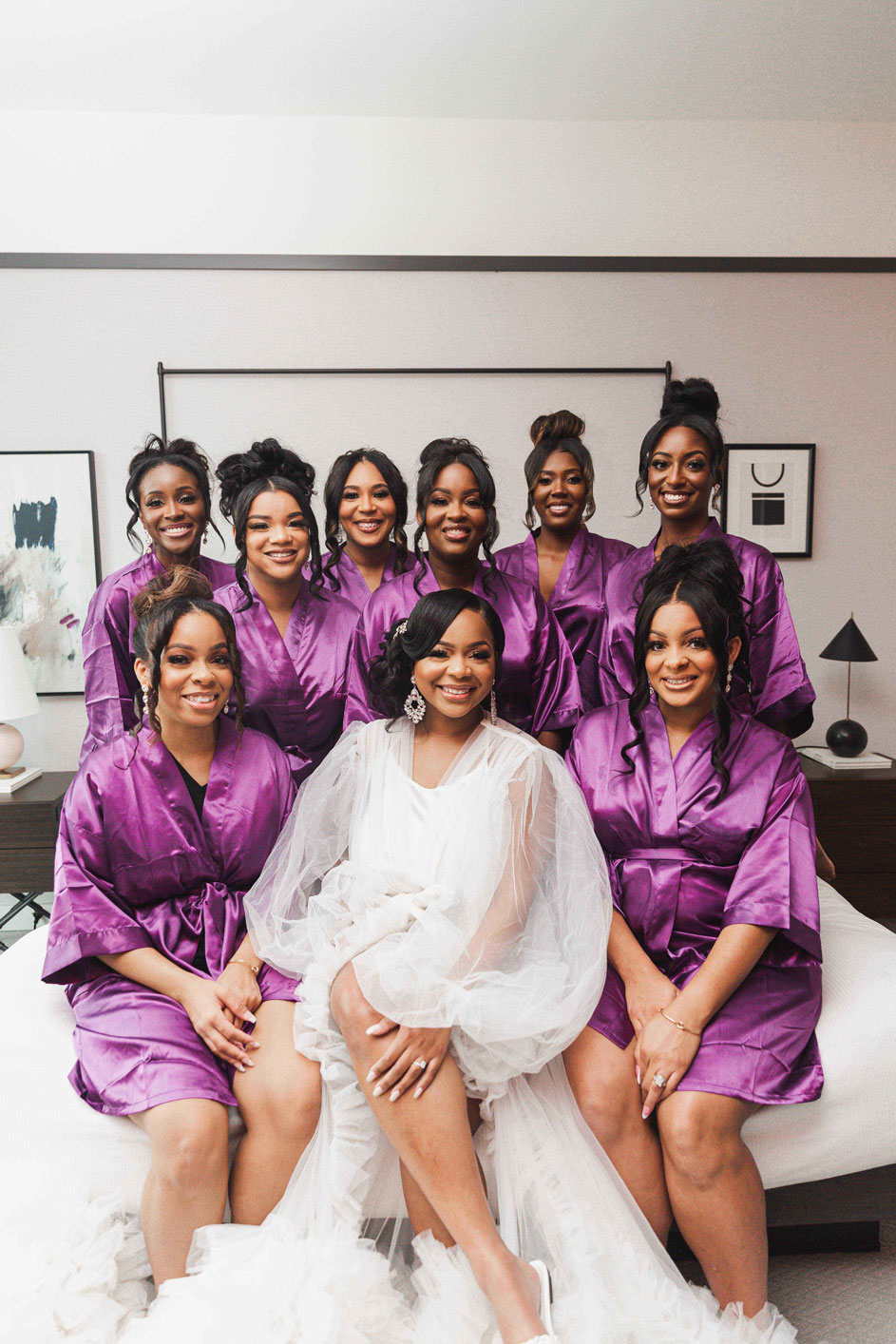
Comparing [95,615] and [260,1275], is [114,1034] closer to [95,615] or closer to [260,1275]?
[260,1275]

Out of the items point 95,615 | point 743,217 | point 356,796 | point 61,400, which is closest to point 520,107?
point 743,217

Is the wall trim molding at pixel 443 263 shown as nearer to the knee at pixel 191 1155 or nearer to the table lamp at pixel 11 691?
the table lamp at pixel 11 691

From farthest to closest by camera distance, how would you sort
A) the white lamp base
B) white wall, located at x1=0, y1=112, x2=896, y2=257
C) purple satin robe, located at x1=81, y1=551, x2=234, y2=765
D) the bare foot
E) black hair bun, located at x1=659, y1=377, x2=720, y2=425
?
white wall, located at x1=0, y1=112, x2=896, y2=257, the white lamp base, purple satin robe, located at x1=81, y1=551, x2=234, y2=765, black hair bun, located at x1=659, y1=377, x2=720, y2=425, the bare foot

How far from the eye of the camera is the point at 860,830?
3.41 metres

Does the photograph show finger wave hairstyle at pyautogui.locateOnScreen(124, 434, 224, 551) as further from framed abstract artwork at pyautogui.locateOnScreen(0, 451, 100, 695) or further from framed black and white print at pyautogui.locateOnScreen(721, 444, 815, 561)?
framed black and white print at pyautogui.locateOnScreen(721, 444, 815, 561)

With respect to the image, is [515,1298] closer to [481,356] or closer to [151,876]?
[151,876]

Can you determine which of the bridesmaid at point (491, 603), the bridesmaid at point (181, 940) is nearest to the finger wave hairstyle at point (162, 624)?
the bridesmaid at point (181, 940)

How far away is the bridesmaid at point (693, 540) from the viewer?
243 cm

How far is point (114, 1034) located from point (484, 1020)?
0.68m

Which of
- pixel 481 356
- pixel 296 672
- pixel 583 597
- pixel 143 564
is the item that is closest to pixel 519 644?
pixel 583 597

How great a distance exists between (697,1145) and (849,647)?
244cm

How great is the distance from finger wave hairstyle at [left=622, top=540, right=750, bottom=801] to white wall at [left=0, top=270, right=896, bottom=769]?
5.59 feet

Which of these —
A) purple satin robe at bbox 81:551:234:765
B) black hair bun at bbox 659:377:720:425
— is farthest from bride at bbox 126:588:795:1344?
purple satin robe at bbox 81:551:234:765

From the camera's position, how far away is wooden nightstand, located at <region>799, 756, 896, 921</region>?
3.39 metres
